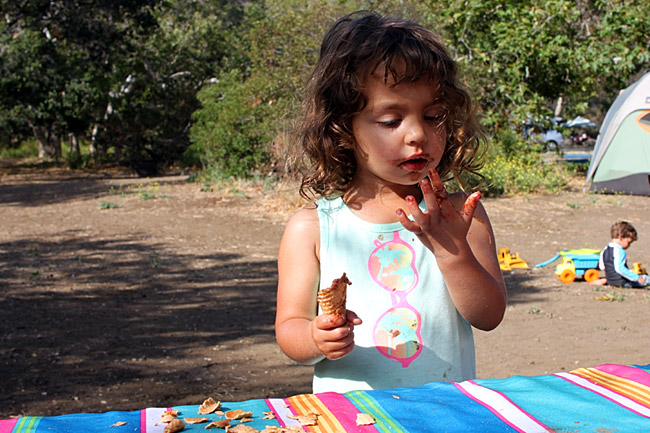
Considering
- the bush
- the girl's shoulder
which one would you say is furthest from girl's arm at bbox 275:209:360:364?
the bush

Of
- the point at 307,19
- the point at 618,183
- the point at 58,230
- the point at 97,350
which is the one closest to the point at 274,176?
the point at 307,19

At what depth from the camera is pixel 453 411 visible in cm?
135

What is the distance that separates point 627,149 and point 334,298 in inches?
504

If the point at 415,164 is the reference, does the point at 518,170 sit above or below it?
below

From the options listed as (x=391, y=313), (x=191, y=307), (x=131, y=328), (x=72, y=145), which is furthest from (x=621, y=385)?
(x=72, y=145)

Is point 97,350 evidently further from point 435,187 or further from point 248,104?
point 248,104

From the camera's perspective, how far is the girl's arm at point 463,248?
4.56 ft

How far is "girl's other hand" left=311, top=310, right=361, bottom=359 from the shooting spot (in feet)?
4.61

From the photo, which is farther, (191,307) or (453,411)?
(191,307)

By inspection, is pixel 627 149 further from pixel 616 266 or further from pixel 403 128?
pixel 403 128

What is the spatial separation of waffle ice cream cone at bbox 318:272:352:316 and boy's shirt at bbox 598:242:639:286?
19.3 feet

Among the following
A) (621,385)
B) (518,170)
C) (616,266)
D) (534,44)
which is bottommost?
(616,266)

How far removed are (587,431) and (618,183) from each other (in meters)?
13.0

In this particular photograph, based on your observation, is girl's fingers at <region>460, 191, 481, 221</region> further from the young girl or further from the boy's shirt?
the boy's shirt
